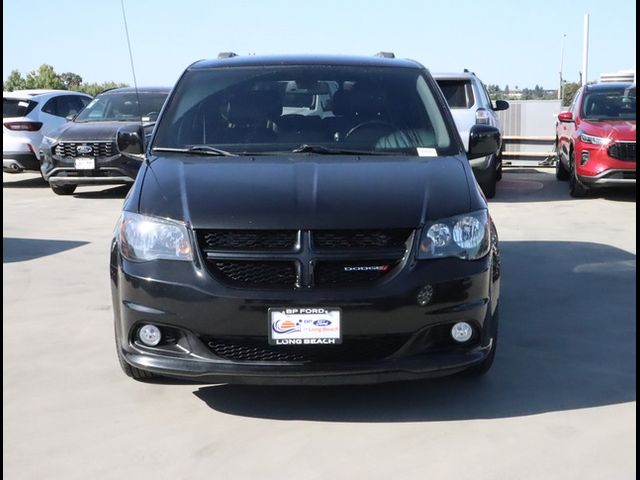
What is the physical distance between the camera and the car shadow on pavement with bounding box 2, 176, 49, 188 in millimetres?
15742

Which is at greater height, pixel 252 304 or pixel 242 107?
pixel 242 107

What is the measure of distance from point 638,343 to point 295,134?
92.8 inches

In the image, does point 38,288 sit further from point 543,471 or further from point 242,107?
point 543,471

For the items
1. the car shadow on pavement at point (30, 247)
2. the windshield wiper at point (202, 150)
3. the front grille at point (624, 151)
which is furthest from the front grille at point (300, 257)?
the front grille at point (624, 151)

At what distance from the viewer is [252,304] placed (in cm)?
407

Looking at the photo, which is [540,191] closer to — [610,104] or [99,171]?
[610,104]

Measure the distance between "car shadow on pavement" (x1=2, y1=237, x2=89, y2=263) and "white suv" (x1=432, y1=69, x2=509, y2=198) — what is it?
5457 mm

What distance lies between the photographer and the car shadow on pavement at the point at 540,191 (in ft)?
43.1

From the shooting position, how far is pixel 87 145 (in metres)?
13.2

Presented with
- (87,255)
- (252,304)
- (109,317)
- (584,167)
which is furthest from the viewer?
(584,167)

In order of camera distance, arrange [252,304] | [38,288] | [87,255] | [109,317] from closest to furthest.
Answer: [252,304] < [109,317] < [38,288] < [87,255]

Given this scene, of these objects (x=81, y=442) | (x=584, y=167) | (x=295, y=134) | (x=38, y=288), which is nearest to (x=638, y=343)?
(x=295, y=134)

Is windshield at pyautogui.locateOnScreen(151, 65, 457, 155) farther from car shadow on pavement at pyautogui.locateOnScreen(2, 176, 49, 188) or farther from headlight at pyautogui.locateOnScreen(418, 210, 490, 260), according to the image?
car shadow on pavement at pyautogui.locateOnScreen(2, 176, 49, 188)

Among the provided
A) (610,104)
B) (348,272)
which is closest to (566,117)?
(610,104)
